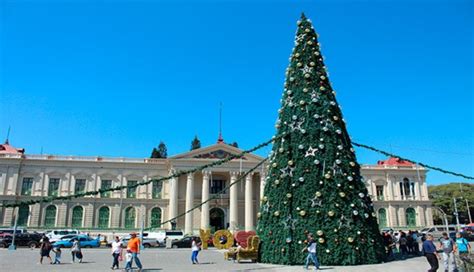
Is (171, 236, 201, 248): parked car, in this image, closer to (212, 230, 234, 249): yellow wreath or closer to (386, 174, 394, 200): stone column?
(212, 230, 234, 249): yellow wreath

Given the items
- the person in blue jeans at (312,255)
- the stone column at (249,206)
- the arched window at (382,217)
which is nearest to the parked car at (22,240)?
the stone column at (249,206)

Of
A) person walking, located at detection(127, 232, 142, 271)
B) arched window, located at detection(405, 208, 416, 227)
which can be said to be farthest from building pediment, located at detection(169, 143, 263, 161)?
person walking, located at detection(127, 232, 142, 271)

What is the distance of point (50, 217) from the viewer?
48.3m

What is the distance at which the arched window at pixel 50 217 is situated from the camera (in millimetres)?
48062

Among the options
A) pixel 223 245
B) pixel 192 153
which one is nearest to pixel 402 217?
pixel 192 153

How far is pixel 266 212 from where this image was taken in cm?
1573

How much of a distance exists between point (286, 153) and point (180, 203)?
37.7 metres

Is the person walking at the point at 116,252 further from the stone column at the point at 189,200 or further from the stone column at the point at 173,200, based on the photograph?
the stone column at the point at 173,200

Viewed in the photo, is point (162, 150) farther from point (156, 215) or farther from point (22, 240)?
point (22, 240)

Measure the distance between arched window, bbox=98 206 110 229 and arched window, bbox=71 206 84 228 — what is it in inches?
97.2

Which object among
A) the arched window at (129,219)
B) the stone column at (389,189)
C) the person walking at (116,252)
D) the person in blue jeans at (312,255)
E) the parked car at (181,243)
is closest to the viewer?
the person in blue jeans at (312,255)

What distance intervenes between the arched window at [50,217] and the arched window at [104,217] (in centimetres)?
581

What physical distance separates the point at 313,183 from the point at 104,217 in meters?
41.7

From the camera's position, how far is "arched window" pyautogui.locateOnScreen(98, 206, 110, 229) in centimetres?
4935
